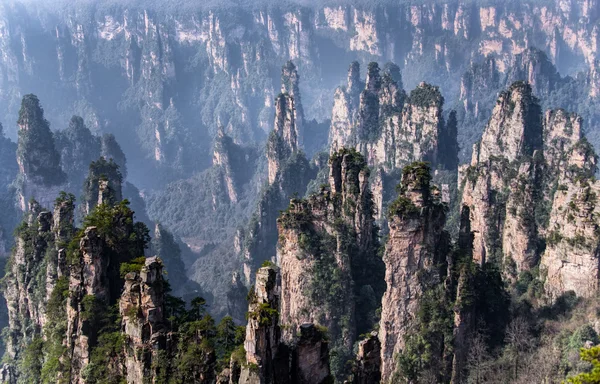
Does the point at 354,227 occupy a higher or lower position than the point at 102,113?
lower

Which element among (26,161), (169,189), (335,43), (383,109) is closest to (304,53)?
(335,43)

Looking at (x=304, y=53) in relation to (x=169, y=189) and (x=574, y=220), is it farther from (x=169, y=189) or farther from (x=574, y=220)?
(x=574, y=220)

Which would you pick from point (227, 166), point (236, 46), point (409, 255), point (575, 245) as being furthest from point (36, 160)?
point (236, 46)

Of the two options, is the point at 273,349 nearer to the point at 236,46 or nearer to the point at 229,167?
the point at 229,167

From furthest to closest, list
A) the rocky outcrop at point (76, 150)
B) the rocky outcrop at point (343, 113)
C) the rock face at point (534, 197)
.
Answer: the rocky outcrop at point (343, 113) → the rocky outcrop at point (76, 150) → the rock face at point (534, 197)

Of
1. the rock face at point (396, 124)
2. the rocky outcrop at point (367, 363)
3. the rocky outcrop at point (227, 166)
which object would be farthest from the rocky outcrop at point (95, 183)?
the rocky outcrop at point (227, 166)

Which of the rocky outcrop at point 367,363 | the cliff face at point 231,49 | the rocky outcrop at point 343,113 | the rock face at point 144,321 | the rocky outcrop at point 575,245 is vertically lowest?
the rocky outcrop at point 367,363

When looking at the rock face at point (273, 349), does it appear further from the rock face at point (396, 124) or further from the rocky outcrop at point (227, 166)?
the rocky outcrop at point (227, 166)
